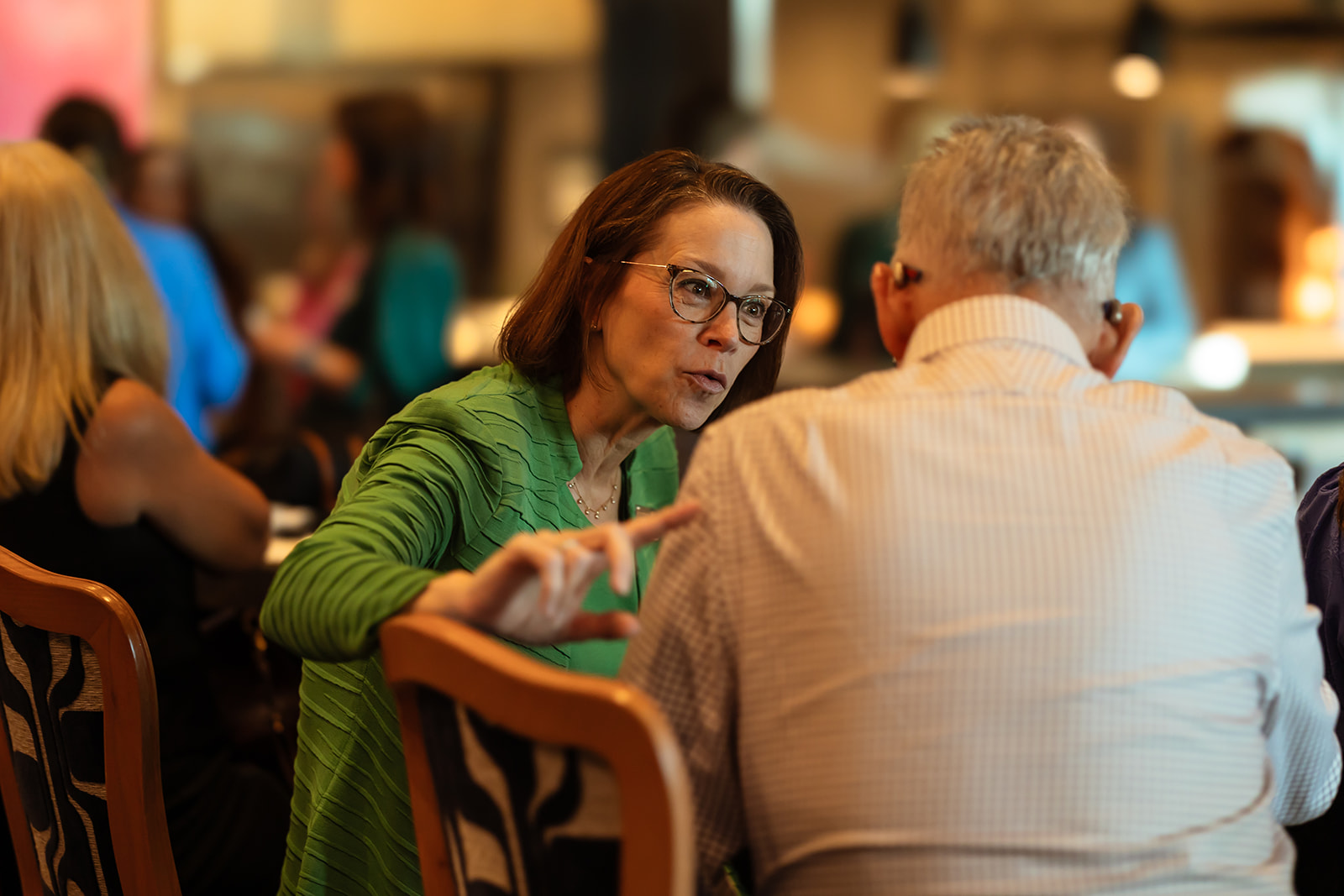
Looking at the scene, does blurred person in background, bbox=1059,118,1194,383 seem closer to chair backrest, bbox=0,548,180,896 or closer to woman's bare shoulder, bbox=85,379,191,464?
woman's bare shoulder, bbox=85,379,191,464

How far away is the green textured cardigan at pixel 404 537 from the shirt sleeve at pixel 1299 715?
0.68m

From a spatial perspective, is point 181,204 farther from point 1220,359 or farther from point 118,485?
point 1220,359

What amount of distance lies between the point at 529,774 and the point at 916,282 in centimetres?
57

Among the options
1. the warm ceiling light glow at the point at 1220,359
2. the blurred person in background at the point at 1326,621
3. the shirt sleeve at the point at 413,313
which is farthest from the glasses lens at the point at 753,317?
the warm ceiling light glow at the point at 1220,359

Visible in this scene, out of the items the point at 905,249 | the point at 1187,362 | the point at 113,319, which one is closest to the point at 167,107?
the point at 113,319

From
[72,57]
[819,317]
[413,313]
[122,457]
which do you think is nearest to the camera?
[122,457]

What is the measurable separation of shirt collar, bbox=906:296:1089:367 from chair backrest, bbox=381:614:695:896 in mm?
448

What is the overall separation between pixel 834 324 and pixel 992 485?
18.2 feet

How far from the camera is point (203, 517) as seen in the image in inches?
69.6

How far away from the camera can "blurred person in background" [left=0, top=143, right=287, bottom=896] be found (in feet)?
5.50

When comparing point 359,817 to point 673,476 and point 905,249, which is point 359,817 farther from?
point 905,249

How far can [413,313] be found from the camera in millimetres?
4863

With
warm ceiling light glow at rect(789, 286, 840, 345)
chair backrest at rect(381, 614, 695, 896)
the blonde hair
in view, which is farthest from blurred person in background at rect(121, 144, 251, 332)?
Result: chair backrest at rect(381, 614, 695, 896)

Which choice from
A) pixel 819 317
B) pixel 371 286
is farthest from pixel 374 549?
pixel 819 317
